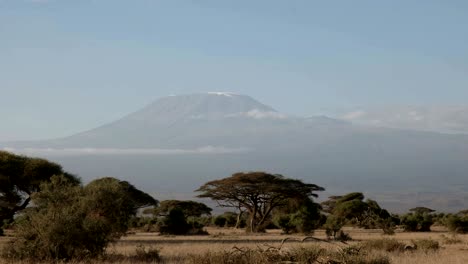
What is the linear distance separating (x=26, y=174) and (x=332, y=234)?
743 inches

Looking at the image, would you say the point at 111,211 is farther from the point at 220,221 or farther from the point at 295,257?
the point at 220,221

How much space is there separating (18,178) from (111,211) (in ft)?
65.2

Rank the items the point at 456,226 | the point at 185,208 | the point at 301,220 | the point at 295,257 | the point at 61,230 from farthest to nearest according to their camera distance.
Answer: the point at 185,208
the point at 456,226
the point at 301,220
the point at 61,230
the point at 295,257

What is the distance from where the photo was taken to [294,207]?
5997 centimetres

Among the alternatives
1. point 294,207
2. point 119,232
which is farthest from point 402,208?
point 119,232

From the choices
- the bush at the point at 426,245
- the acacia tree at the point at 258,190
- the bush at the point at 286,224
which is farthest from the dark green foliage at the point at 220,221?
the bush at the point at 426,245

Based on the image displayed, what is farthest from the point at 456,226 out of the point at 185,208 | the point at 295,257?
the point at 295,257

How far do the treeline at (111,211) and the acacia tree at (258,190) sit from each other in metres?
0.07

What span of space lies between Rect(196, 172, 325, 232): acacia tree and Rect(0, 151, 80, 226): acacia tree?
1406cm

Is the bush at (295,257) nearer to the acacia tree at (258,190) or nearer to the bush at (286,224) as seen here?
the bush at (286,224)

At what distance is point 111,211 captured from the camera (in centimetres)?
2542

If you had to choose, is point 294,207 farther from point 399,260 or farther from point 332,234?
point 399,260

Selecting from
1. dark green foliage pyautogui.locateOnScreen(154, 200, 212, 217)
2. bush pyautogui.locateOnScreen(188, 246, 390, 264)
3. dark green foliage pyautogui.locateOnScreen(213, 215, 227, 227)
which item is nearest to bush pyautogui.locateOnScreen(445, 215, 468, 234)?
dark green foliage pyautogui.locateOnScreen(213, 215, 227, 227)

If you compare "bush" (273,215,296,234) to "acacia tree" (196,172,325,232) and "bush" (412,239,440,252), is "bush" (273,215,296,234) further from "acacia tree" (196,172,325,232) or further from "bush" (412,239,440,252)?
"bush" (412,239,440,252)
